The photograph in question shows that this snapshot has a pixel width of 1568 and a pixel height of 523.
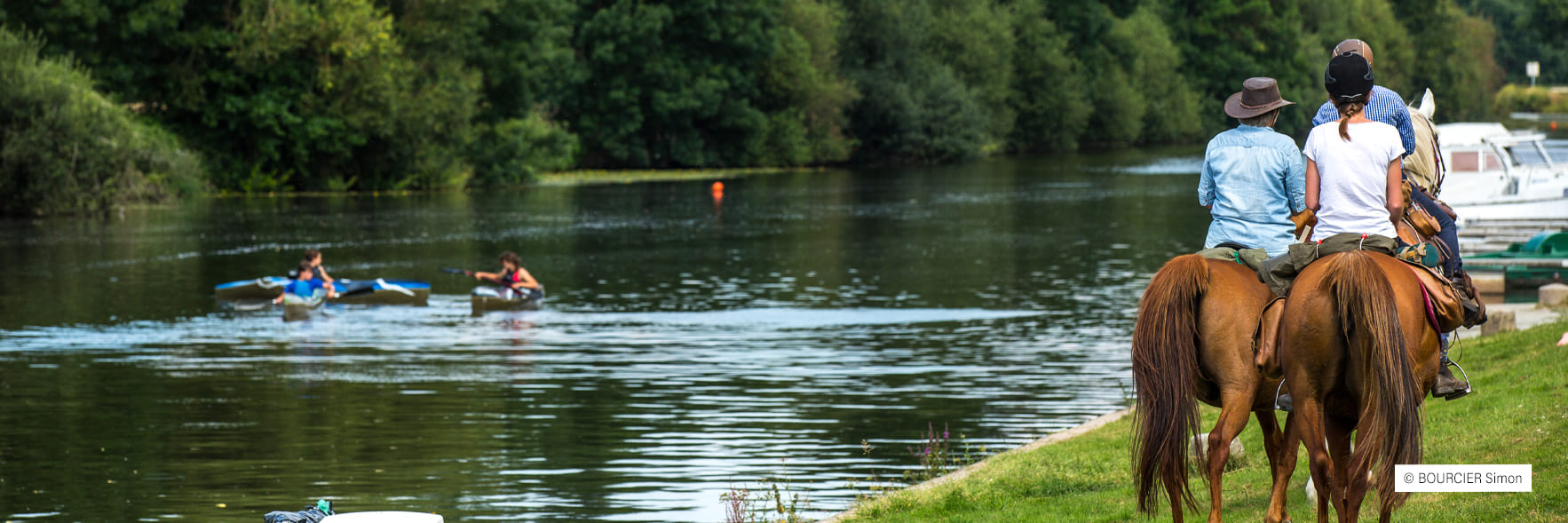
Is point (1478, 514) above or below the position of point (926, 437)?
above

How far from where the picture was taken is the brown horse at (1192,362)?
847 centimetres

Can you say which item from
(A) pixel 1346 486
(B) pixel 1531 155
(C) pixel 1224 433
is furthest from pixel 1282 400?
(B) pixel 1531 155

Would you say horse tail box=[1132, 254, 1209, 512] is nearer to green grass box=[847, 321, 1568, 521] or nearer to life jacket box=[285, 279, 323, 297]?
green grass box=[847, 321, 1568, 521]

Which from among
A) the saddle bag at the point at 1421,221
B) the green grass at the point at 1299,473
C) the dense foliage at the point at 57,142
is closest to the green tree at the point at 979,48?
the dense foliage at the point at 57,142

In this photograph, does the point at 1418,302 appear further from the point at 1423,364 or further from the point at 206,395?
the point at 206,395

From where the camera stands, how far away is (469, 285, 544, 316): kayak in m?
28.8

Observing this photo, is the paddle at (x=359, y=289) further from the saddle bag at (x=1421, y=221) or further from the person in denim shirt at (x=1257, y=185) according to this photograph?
the saddle bag at (x=1421, y=221)

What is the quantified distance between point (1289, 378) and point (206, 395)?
14.3 m

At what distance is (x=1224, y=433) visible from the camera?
840 centimetres

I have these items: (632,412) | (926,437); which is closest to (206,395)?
(632,412)

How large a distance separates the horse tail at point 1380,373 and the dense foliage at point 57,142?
4757cm

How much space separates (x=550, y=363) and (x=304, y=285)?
844 centimetres

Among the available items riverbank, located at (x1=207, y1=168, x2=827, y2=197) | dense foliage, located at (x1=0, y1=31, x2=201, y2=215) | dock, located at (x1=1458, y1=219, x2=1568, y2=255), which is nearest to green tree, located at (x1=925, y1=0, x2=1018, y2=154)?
riverbank, located at (x1=207, y1=168, x2=827, y2=197)

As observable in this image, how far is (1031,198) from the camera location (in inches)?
2473
